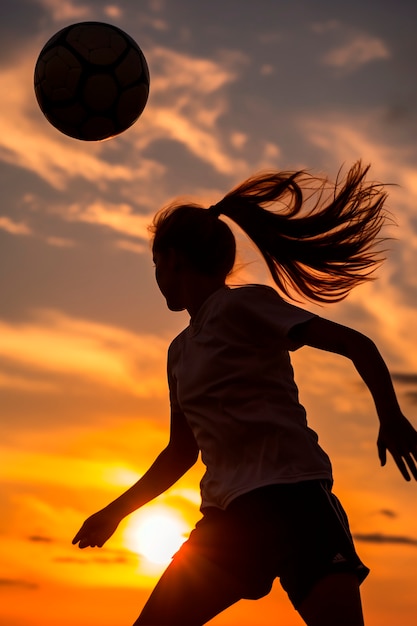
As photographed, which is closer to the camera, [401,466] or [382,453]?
[401,466]

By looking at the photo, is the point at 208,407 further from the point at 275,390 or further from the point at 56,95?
the point at 56,95

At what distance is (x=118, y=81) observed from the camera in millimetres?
8172

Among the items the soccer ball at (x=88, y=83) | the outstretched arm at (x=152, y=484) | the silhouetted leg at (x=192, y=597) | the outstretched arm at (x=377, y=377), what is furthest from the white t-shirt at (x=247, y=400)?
the soccer ball at (x=88, y=83)

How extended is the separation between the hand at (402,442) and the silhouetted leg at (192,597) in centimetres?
137

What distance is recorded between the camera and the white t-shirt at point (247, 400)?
5023 millimetres

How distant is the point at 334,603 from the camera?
15.4 feet

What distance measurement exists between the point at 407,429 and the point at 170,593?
1.70 m

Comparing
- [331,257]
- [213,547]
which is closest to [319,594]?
[213,547]

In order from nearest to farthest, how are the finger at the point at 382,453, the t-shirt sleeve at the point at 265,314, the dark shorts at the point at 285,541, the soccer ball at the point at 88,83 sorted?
the finger at the point at 382,453 → the dark shorts at the point at 285,541 → the t-shirt sleeve at the point at 265,314 → the soccer ball at the point at 88,83

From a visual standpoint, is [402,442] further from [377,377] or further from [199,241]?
[199,241]

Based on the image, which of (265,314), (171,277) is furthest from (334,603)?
(171,277)

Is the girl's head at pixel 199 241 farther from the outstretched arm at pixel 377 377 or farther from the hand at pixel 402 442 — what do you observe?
the hand at pixel 402 442

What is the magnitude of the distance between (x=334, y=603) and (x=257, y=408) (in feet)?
3.49

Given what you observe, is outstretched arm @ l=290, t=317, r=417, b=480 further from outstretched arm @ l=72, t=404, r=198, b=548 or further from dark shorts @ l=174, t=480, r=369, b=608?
outstretched arm @ l=72, t=404, r=198, b=548
